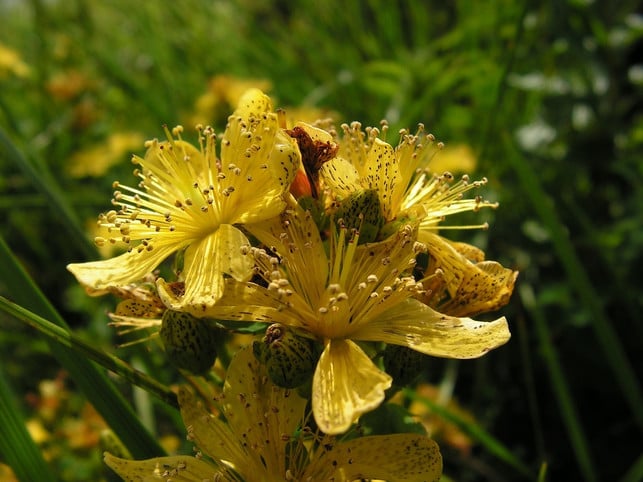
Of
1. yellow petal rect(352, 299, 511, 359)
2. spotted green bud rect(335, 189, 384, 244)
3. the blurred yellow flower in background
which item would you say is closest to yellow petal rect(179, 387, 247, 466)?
yellow petal rect(352, 299, 511, 359)

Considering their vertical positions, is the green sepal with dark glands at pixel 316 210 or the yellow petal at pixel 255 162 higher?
the yellow petal at pixel 255 162

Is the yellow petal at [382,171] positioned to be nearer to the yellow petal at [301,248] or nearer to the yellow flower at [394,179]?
the yellow flower at [394,179]

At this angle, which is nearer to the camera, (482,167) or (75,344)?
(75,344)

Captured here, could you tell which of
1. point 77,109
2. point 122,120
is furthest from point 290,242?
point 122,120

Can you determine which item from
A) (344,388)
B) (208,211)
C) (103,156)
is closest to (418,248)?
(344,388)

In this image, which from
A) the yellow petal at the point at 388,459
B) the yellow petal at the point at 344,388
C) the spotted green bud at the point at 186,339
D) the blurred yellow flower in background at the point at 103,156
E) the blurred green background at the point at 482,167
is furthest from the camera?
the blurred yellow flower in background at the point at 103,156

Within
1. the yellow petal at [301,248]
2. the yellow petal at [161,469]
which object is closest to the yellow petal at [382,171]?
the yellow petal at [301,248]

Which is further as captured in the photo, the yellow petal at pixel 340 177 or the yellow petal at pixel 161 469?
the yellow petal at pixel 340 177

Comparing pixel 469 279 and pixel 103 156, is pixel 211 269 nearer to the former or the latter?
pixel 469 279
